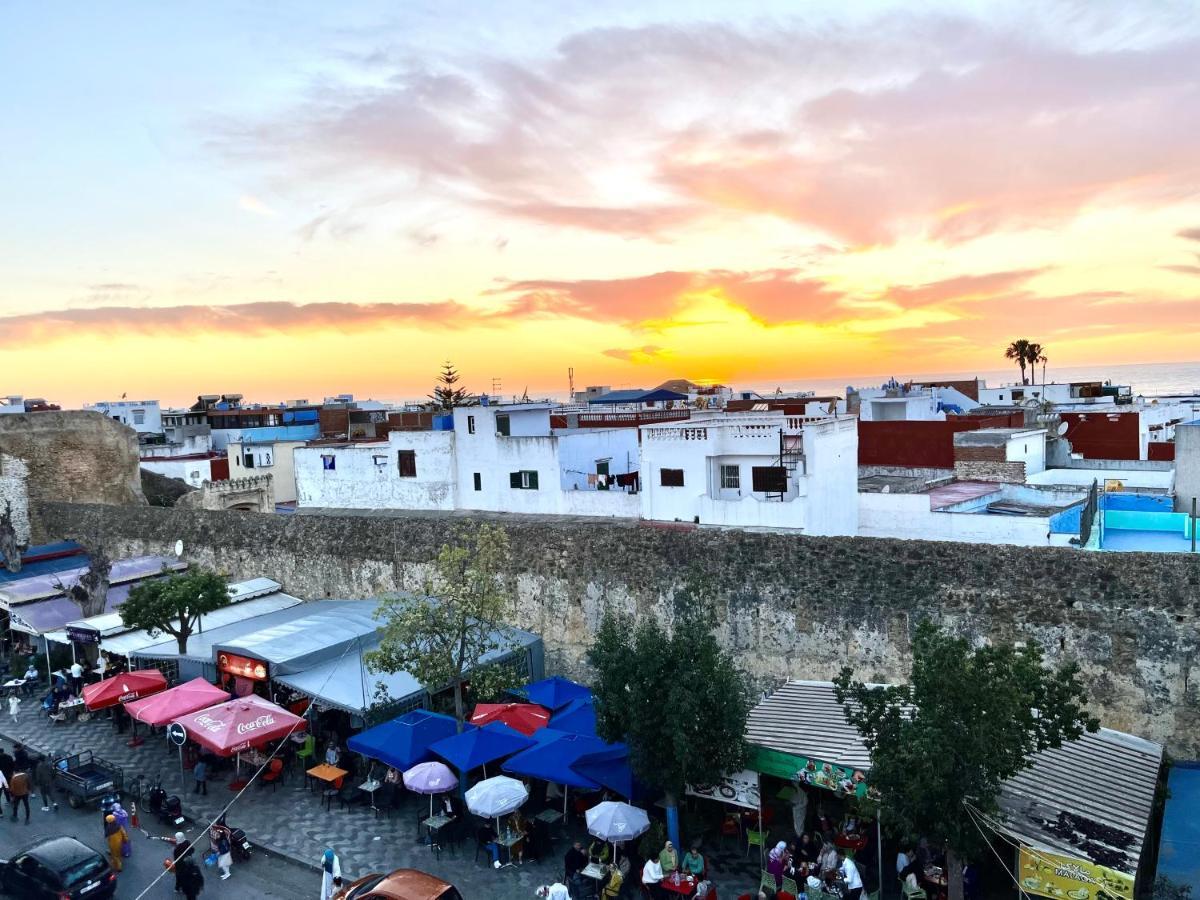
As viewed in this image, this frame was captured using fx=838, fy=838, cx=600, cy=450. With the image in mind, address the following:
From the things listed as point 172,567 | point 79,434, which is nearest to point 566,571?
point 172,567

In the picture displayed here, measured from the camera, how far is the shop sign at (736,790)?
12.9m

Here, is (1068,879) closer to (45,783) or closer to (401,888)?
(401,888)

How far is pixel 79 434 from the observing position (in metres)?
36.4

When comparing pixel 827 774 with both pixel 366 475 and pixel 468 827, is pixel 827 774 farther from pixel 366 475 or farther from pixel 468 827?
pixel 366 475

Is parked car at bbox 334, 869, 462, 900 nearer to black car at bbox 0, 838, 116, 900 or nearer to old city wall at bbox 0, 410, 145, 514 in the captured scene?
black car at bbox 0, 838, 116, 900

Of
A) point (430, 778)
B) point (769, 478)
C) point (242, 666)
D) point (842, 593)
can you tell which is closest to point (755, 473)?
point (769, 478)

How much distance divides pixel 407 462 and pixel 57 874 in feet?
89.5

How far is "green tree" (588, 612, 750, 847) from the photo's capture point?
12.3m

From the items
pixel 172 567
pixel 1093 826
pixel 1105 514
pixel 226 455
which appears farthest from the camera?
pixel 226 455

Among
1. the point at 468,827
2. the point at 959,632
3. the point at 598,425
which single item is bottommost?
the point at 468,827

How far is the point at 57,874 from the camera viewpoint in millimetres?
12000

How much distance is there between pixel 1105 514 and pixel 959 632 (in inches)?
488

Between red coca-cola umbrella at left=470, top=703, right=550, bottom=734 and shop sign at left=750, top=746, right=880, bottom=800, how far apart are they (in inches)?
174

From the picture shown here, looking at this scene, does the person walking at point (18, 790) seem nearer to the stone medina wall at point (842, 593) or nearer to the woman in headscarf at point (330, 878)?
the woman in headscarf at point (330, 878)
